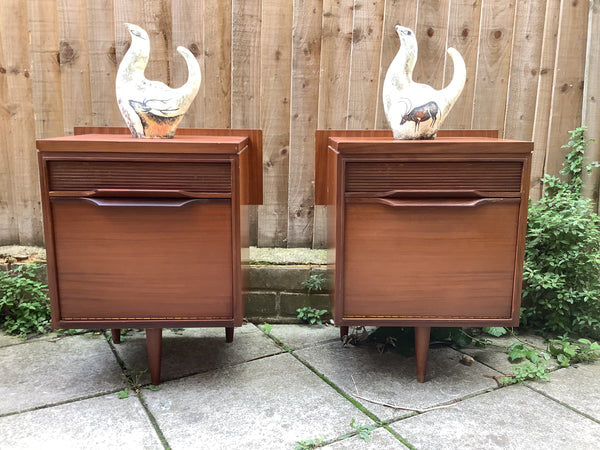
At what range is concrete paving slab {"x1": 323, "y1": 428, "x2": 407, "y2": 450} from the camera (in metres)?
1.44

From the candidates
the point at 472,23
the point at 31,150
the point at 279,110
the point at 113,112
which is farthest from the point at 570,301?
the point at 31,150

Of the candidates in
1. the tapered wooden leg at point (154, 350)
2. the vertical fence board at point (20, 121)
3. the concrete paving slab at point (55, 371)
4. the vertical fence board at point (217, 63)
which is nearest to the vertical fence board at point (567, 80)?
the vertical fence board at point (217, 63)

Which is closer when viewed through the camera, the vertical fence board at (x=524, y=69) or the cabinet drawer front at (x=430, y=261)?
the cabinet drawer front at (x=430, y=261)

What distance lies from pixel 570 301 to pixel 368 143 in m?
1.21

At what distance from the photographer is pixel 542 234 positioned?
2.19 m

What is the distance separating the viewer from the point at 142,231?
162 cm

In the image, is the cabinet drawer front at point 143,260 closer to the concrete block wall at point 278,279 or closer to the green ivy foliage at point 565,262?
the concrete block wall at point 278,279

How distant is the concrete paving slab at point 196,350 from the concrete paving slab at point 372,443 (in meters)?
0.66

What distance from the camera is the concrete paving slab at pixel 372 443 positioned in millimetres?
1443

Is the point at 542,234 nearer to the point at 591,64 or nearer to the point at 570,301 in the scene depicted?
the point at 570,301

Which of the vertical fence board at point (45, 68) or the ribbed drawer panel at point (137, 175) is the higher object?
the vertical fence board at point (45, 68)

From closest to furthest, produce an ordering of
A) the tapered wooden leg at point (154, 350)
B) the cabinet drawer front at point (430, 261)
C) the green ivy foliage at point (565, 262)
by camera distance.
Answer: the cabinet drawer front at point (430, 261), the tapered wooden leg at point (154, 350), the green ivy foliage at point (565, 262)

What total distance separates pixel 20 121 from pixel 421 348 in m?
2.05

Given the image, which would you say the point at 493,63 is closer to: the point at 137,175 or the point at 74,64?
the point at 137,175
